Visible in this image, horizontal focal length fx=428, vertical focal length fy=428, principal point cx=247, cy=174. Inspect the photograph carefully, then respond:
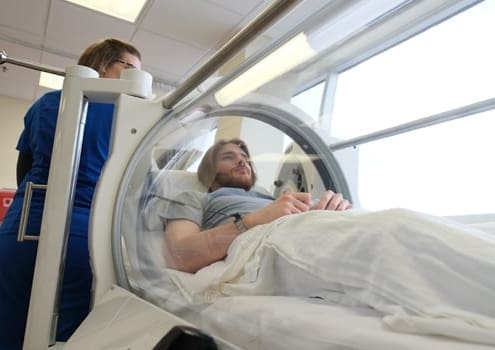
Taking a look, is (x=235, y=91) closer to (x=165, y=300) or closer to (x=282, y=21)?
(x=282, y=21)

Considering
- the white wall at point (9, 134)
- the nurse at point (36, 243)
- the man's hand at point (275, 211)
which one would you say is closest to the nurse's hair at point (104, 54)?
the nurse at point (36, 243)

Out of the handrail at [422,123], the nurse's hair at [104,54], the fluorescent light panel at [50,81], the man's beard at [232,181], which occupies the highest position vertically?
the fluorescent light panel at [50,81]

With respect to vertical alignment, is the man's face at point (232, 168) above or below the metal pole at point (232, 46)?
below

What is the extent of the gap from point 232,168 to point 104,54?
60cm

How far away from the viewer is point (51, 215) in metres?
1.02

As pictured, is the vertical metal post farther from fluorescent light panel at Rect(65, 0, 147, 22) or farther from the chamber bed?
Result: fluorescent light panel at Rect(65, 0, 147, 22)

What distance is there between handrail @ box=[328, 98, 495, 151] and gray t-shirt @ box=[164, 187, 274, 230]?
559 millimetres

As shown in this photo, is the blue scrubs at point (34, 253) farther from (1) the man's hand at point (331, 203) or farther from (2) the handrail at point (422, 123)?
(2) the handrail at point (422, 123)

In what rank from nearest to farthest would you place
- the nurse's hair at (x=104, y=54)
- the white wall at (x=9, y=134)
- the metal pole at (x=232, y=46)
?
the metal pole at (x=232, y=46), the nurse's hair at (x=104, y=54), the white wall at (x=9, y=134)

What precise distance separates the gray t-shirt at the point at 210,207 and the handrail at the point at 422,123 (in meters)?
0.56

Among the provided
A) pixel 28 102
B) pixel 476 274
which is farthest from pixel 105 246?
pixel 28 102

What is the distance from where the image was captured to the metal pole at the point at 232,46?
0.67 metres

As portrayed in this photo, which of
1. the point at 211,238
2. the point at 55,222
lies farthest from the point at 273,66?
the point at 55,222

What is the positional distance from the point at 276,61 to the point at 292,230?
14.1 inches
